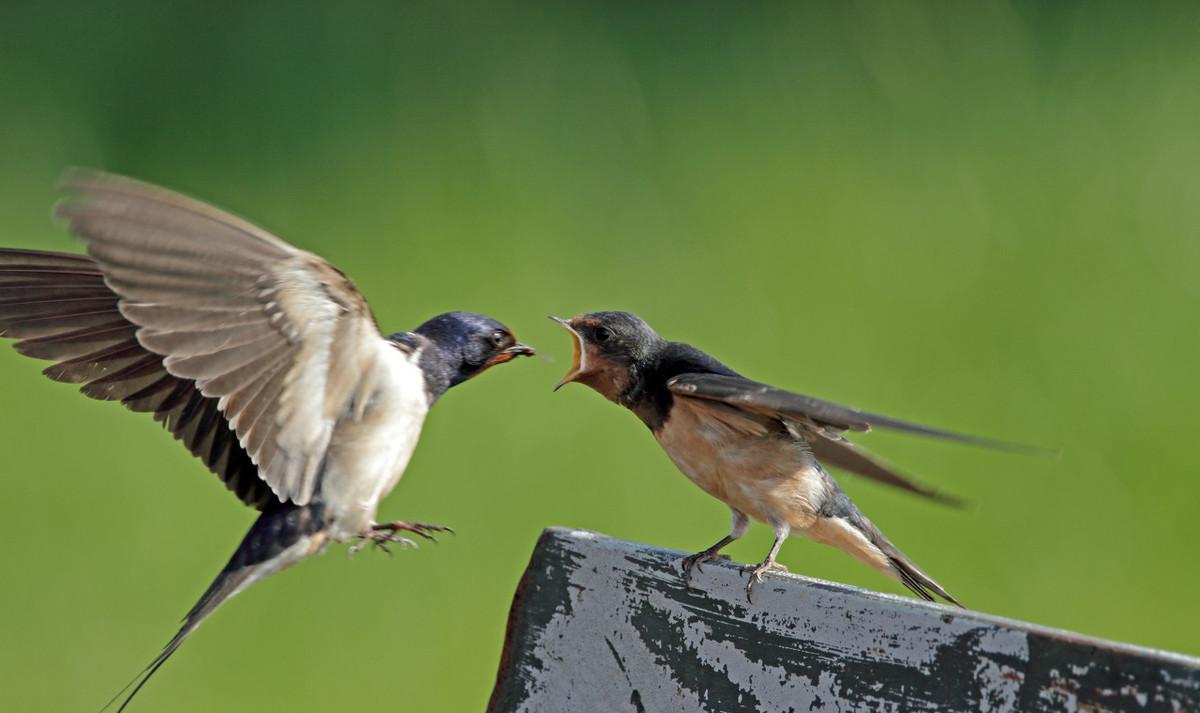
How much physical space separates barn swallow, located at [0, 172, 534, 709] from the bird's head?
10cm

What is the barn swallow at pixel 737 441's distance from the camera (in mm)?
2416

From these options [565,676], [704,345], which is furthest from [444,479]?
[565,676]

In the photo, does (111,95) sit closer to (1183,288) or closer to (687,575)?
(1183,288)

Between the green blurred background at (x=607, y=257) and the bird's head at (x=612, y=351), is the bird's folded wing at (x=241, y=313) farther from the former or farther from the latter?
the green blurred background at (x=607, y=257)

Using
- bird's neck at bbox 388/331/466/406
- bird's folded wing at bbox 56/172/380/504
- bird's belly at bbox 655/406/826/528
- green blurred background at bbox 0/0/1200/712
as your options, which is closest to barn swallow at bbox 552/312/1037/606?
bird's belly at bbox 655/406/826/528

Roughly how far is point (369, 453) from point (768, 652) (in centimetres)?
92

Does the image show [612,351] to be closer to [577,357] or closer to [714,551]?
[577,357]

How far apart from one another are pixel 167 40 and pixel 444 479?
76.8 inches

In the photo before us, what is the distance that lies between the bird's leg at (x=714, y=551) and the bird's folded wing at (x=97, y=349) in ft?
2.47

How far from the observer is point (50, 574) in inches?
166

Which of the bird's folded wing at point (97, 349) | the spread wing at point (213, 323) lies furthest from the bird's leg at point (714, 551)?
the bird's folded wing at point (97, 349)

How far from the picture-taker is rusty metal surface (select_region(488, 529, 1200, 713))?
4.79ft

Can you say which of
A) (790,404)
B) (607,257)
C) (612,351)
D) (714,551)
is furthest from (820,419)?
(607,257)

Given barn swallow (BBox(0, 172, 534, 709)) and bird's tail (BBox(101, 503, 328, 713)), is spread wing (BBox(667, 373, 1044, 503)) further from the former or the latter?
bird's tail (BBox(101, 503, 328, 713))
